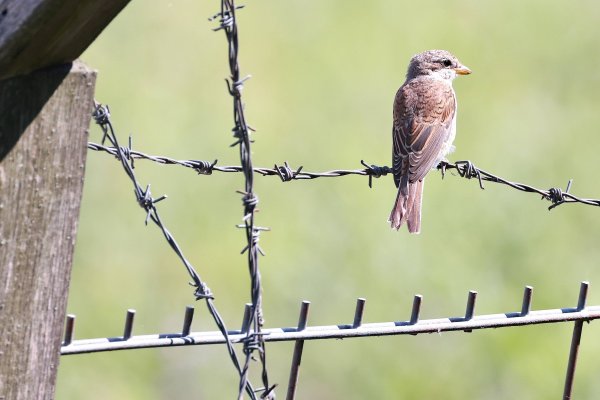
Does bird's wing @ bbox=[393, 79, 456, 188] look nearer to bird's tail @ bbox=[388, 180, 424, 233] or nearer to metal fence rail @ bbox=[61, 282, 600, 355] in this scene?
bird's tail @ bbox=[388, 180, 424, 233]

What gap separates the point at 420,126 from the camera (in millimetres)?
6625

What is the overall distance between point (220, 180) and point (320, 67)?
2.98m

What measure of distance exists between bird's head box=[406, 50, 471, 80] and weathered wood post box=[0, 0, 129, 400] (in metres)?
5.18

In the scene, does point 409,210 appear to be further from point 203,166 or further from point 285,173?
point 203,166

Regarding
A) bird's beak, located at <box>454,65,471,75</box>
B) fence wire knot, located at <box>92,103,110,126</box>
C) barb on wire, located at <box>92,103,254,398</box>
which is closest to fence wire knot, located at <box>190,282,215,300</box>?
barb on wire, located at <box>92,103,254,398</box>

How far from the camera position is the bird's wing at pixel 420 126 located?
6371 millimetres

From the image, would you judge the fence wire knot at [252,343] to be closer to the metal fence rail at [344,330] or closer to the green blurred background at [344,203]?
the metal fence rail at [344,330]

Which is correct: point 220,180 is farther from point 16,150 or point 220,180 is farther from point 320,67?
point 16,150

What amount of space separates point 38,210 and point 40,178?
7 centimetres

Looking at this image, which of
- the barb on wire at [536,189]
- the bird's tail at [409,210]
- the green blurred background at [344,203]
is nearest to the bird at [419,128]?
the bird's tail at [409,210]

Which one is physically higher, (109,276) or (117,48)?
(117,48)

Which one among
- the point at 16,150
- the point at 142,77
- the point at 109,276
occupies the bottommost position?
the point at 16,150

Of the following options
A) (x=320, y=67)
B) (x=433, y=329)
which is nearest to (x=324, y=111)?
(x=320, y=67)

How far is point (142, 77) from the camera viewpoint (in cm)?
1177
